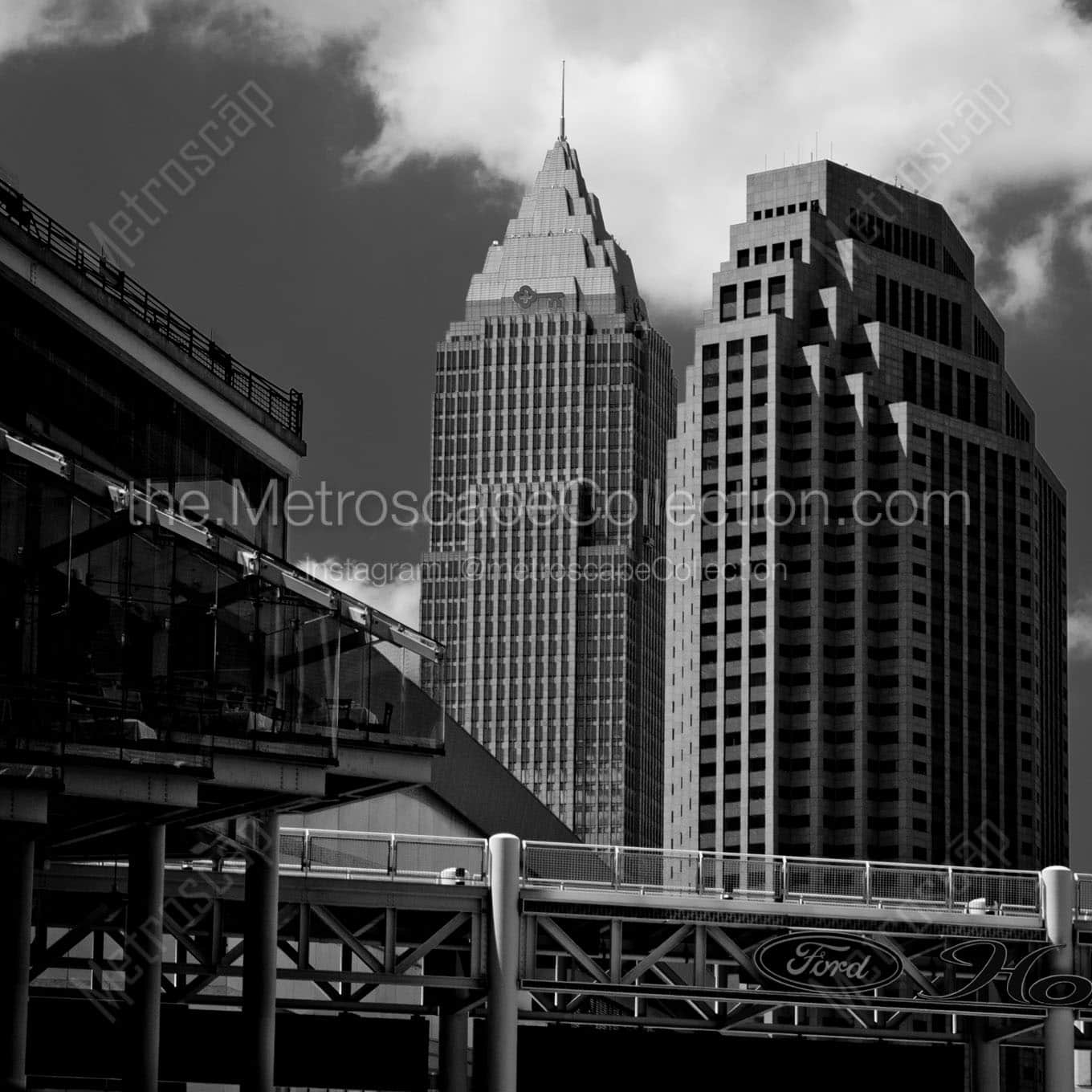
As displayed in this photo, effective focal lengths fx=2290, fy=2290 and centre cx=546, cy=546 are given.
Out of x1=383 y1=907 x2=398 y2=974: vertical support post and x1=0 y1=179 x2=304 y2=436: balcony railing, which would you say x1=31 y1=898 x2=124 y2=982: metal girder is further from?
x1=0 y1=179 x2=304 y2=436: balcony railing

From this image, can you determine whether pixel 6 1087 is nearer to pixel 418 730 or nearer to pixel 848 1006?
pixel 418 730

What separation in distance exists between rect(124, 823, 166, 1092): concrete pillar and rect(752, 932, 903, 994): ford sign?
19359mm

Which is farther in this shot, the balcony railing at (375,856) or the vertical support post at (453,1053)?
the vertical support post at (453,1053)

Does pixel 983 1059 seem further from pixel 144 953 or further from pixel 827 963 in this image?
pixel 144 953

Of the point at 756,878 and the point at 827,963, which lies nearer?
the point at 827,963

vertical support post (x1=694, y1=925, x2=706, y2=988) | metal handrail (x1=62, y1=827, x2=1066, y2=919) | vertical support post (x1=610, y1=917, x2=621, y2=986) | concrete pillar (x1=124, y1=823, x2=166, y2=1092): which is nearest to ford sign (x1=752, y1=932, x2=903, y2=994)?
metal handrail (x1=62, y1=827, x2=1066, y2=919)

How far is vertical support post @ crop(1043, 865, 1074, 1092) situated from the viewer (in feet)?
221

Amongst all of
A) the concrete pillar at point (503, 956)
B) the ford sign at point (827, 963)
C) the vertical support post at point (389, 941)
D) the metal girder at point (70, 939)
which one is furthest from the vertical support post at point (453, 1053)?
the metal girder at point (70, 939)

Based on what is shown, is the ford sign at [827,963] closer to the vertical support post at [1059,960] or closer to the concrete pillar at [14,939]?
the vertical support post at [1059,960]

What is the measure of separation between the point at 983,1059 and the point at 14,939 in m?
36.6

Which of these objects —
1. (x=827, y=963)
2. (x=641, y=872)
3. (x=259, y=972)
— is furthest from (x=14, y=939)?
(x=827, y=963)

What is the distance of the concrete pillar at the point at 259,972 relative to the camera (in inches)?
2288

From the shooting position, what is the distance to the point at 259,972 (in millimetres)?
58562

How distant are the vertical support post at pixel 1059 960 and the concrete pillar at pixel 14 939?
104 feet
